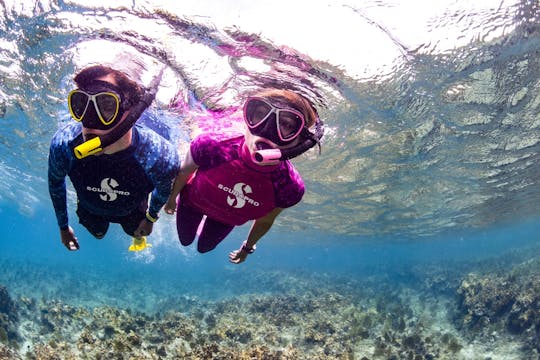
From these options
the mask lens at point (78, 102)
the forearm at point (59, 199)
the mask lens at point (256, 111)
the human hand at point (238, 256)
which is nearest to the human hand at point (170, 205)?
the human hand at point (238, 256)

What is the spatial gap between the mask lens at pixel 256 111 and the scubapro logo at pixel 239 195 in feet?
4.39

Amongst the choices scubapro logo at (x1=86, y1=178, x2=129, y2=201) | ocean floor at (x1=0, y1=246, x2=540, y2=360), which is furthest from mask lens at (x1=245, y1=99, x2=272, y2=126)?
ocean floor at (x1=0, y1=246, x2=540, y2=360)

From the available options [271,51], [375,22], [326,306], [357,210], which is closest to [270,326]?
[326,306]

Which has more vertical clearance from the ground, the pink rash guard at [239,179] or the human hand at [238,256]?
the pink rash guard at [239,179]

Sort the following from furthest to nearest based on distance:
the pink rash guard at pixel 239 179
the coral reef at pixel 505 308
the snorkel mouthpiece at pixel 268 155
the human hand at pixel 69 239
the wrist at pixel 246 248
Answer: the coral reef at pixel 505 308
the wrist at pixel 246 248
the human hand at pixel 69 239
the pink rash guard at pixel 239 179
the snorkel mouthpiece at pixel 268 155

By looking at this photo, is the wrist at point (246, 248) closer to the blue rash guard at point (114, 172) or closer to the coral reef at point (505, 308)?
the blue rash guard at point (114, 172)

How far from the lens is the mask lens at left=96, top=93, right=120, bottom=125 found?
4375 millimetres

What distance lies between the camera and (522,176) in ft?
74.3

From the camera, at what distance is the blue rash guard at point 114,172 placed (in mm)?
5207

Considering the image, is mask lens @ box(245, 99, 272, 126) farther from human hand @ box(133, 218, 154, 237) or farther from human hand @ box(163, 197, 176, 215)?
human hand @ box(133, 218, 154, 237)

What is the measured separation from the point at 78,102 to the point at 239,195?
2835mm

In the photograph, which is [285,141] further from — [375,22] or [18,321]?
[18,321]

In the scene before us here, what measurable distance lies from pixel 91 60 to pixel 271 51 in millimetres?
5831

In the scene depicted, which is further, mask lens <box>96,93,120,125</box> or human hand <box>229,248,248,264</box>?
human hand <box>229,248,248,264</box>
